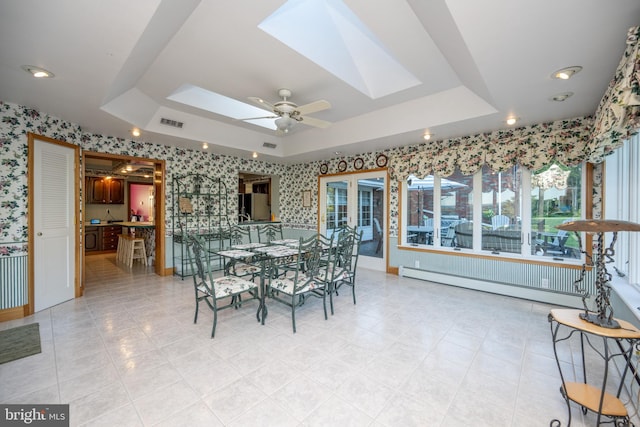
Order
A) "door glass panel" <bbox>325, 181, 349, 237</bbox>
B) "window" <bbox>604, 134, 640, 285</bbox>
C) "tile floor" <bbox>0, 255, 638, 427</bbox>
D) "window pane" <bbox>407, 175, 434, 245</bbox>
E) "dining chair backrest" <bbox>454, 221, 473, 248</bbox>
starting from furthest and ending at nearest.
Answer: "door glass panel" <bbox>325, 181, 349, 237</bbox> < "window pane" <bbox>407, 175, 434, 245</bbox> < "dining chair backrest" <bbox>454, 221, 473, 248</bbox> < "window" <bbox>604, 134, 640, 285</bbox> < "tile floor" <bbox>0, 255, 638, 427</bbox>

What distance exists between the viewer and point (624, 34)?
1.82m

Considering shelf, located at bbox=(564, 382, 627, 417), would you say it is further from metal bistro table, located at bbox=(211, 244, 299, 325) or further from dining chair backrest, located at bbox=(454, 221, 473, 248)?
dining chair backrest, located at bbox=(454, 221, 473, 248)

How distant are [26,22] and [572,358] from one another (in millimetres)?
4862

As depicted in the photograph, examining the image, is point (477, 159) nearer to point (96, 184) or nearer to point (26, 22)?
point (26, 22)

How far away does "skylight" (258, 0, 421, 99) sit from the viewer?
2564mm

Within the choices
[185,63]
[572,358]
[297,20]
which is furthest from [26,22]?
[572,358]

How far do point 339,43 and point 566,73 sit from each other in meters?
2.21

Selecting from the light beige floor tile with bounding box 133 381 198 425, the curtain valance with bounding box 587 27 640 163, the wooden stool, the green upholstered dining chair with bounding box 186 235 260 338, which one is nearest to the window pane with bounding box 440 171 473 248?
the curtain valance with bounding box 587 27 640 163

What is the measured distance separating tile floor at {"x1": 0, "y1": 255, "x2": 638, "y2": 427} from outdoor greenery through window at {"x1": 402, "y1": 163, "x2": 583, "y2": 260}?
97cm

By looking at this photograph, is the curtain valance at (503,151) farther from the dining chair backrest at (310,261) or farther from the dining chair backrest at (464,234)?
the dining chair backrest at (310,261)

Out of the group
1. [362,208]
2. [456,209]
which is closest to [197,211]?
[362,208]

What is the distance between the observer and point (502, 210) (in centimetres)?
427

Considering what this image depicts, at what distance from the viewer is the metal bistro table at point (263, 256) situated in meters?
3.06

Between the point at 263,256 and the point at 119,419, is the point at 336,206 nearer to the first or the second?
the point at 263,256
